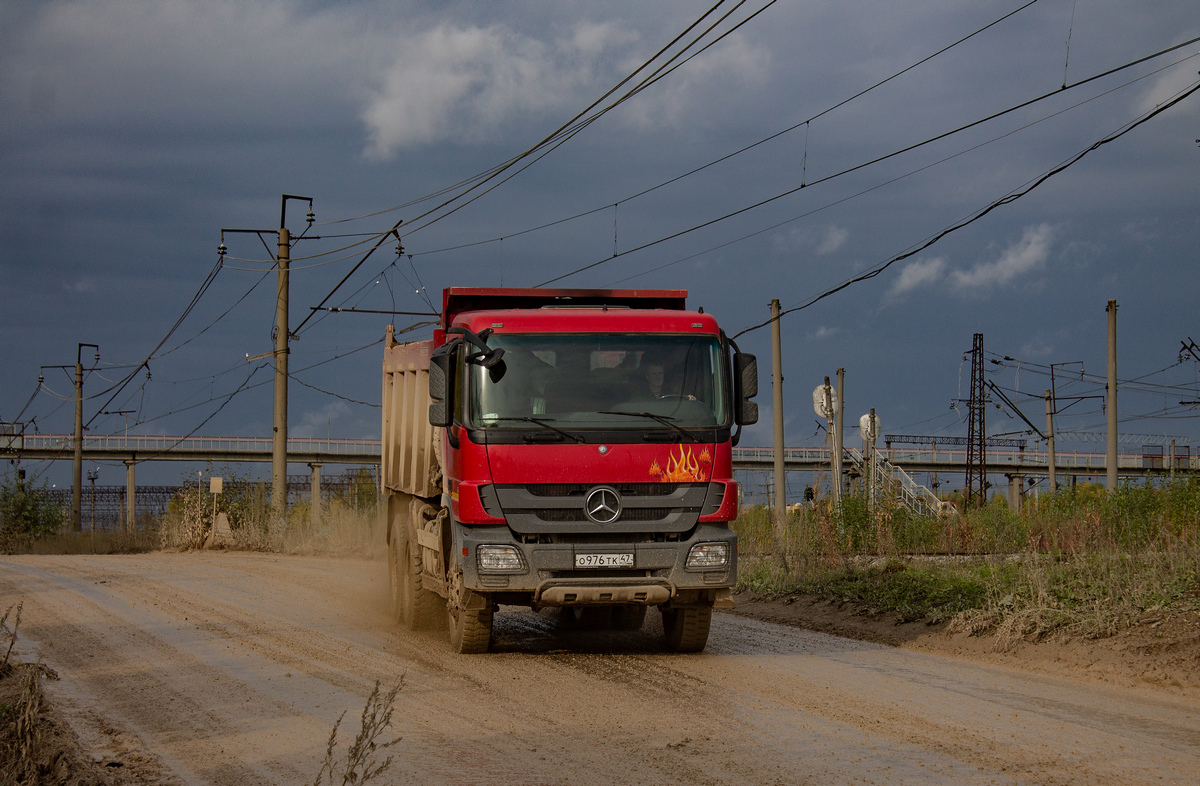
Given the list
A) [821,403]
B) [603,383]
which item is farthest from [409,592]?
[821,403]

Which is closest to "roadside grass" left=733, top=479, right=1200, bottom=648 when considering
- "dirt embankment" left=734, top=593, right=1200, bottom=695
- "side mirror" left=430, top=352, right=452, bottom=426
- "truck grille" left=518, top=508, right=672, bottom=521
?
Answer: "dirt embankment" left=734, top=593, right=1200, bottom=695

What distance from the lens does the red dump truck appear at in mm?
9383

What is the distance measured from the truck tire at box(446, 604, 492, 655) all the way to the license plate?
1110 mm

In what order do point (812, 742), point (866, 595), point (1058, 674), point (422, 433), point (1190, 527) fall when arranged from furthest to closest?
point (1190, 527)
point (866, 595)
point (422, 433)
point (1058, 674)
point (812, 742)

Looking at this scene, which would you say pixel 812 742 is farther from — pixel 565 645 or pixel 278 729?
pixel 565 645

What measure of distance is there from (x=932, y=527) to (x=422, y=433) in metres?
10.9

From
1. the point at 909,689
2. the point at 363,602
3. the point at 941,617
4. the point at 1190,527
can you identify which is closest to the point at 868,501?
the point at 1190,527

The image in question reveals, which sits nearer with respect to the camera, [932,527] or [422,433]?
[422,433]

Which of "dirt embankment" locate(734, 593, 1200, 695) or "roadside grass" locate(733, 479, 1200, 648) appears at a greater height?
"roadside grass" locate(733, 479, 1200, 648)

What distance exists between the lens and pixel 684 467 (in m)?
9.59

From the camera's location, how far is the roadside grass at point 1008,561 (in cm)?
1012

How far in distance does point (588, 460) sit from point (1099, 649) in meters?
4.78

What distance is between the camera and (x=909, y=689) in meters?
8.20

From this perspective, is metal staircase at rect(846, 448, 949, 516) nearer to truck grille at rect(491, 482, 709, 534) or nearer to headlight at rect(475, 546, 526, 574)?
truck grille at rect(491, 482, 709, 534)
